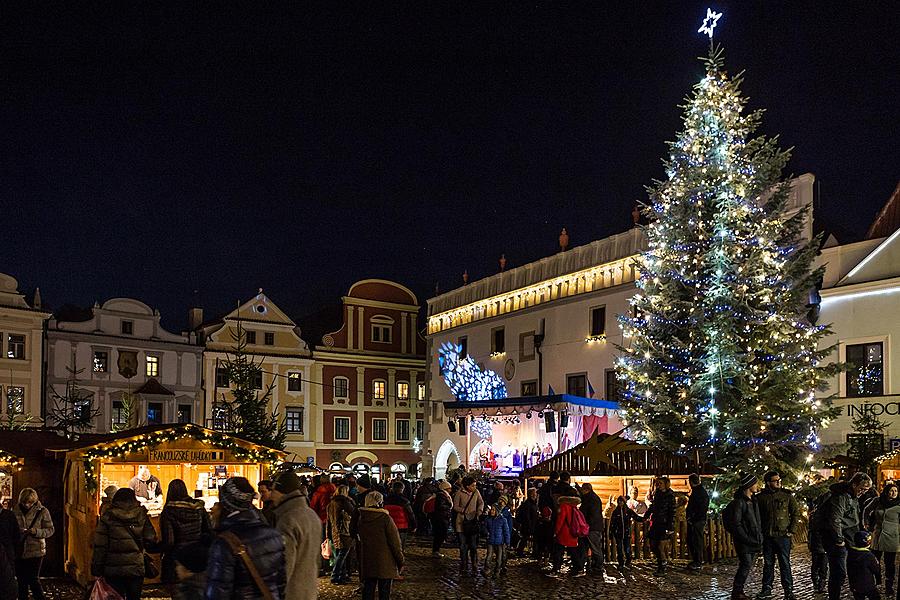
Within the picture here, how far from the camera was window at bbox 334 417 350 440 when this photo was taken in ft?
174

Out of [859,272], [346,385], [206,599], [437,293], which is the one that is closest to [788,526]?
[206,599]

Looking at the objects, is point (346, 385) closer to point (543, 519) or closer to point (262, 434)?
point (262, 434)

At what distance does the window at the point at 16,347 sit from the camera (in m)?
42.1

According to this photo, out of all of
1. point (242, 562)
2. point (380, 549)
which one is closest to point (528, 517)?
point (380, 549)

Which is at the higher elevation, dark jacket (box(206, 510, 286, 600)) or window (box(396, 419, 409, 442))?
dark jacket (box(206, 510, 286, 600))

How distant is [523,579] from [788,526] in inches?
183

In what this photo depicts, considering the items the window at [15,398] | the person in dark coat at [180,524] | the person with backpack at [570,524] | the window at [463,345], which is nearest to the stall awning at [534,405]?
the window at [463,345]

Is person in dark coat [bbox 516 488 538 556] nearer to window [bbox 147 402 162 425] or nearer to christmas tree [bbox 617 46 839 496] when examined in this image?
christmas tree [bbox 617 46 839 496]

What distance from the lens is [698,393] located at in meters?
20.5

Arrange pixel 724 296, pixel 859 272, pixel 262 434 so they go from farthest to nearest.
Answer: pixel 262 434, pixel 859 272, pixel 724 296

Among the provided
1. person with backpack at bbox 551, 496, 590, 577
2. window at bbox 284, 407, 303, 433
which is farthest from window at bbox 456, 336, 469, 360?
person with backpack at bbox 551, 496, 590, 577

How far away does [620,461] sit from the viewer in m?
22.0

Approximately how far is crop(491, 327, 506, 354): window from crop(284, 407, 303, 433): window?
14.2m

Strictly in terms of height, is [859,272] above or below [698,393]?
above
